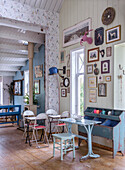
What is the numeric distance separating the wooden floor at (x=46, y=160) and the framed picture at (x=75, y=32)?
10.7 feet

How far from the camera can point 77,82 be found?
21.6 feet

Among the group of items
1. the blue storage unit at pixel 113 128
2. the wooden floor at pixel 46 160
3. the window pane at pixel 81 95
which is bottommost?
the wooden floor at pixel 46 160

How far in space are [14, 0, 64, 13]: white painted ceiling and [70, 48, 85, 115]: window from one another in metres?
1.90

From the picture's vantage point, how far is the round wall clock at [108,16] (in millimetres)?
5113

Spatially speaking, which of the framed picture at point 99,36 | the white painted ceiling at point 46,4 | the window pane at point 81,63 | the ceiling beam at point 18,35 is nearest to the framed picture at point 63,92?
the window pane at point 81,63

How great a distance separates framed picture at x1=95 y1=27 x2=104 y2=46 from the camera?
544 cm

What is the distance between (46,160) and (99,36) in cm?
344

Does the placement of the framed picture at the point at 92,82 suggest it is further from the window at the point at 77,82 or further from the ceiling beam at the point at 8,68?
the ceiling beam at the point at 8,68

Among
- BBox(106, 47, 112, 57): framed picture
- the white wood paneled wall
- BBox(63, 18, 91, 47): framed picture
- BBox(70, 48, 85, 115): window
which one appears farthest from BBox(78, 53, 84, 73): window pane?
BBox(106, 47, 112, 57): framed picture

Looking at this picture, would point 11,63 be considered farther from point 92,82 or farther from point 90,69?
point 92,82

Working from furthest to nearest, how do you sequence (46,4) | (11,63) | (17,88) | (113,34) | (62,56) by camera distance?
(17,88), (11,63), (62,56), (46,4), (113,34)

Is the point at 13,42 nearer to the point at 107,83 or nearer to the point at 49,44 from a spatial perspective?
the point at 49,44

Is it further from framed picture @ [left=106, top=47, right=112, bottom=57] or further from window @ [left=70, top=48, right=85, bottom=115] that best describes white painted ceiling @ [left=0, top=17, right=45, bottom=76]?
framed picture @ [left=106, top=47, right=112, bottom=57]

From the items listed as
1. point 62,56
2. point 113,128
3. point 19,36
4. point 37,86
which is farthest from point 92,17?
point 37,86
